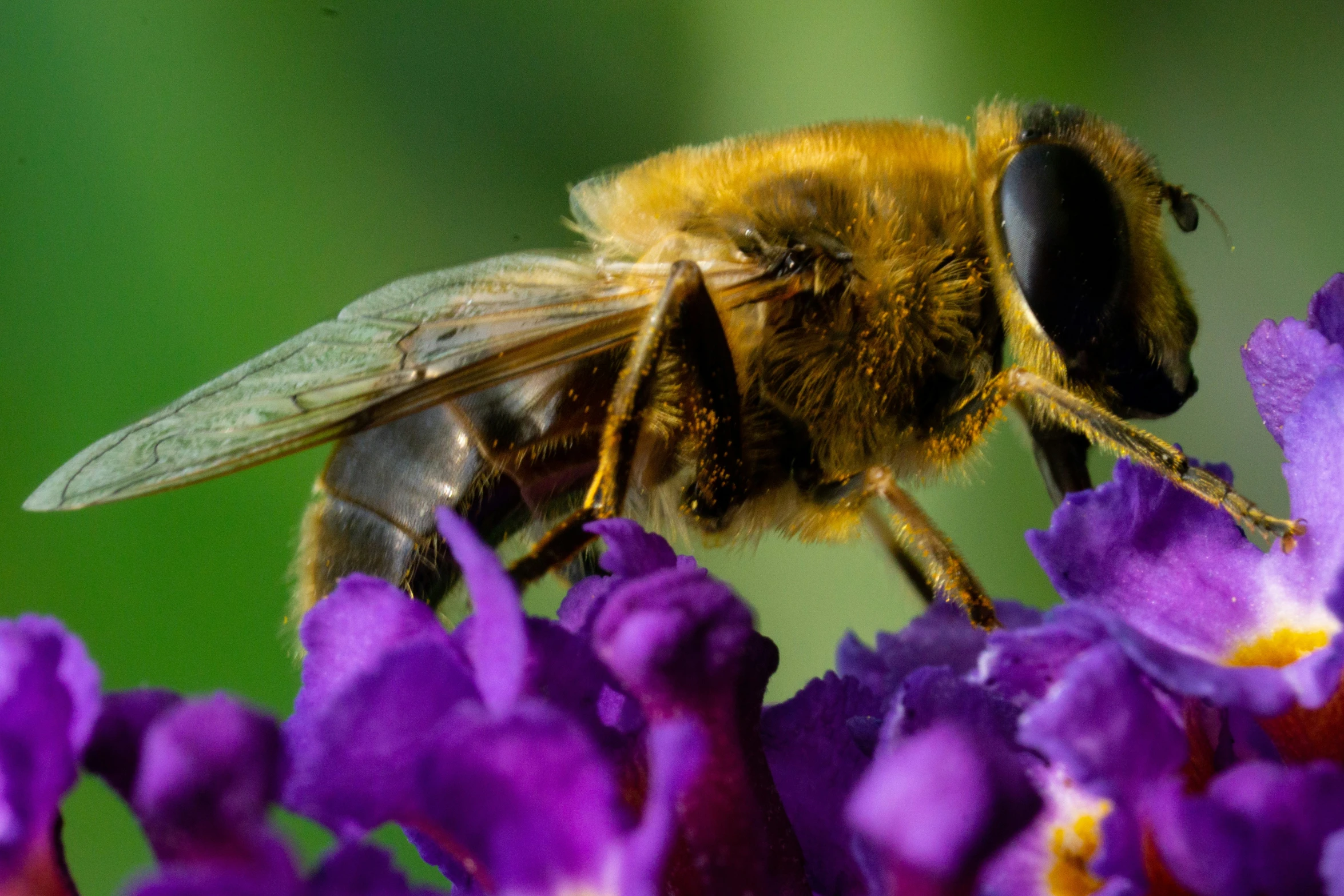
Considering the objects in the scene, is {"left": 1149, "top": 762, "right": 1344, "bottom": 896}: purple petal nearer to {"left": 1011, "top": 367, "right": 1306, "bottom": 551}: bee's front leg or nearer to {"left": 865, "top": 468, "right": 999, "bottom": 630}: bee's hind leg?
{"left": 1011, "top": 367, "right": 1306, "bottom": 551}: bee's front leg

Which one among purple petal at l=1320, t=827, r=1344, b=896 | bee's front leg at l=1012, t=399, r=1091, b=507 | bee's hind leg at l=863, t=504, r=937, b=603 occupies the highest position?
purple petal at l=1320, t=827, r=1344, b=896

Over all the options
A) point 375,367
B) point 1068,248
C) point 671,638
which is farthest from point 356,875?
point 1068,248

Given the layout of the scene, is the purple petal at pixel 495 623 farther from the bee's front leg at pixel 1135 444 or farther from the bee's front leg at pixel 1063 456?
the bee's front leg at pixel 1063 456

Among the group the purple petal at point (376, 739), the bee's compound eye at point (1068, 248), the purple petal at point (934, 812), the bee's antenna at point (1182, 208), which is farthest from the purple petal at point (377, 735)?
the bee's antenna at point (1182, 208)

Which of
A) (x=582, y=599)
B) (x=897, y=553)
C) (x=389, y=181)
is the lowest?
(x=897, y=553)

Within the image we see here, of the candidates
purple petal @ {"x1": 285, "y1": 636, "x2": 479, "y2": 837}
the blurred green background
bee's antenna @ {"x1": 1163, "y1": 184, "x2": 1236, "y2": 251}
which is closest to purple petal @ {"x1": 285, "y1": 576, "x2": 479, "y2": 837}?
purple petal @ {"x1": 285, "y1": 636, "x2": 479, "y2": 837}

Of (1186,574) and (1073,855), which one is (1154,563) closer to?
(1186,574)

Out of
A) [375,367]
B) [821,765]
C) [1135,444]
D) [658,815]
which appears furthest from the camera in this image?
[375,367]
